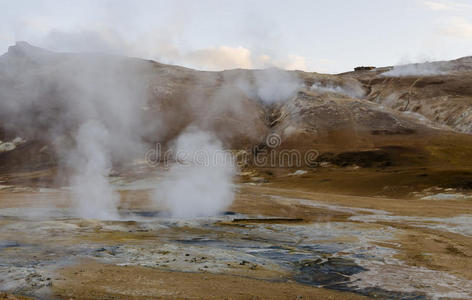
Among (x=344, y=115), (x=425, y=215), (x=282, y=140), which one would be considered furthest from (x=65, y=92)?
(x=425, y=215)

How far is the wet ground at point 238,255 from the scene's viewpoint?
12227 millimetres

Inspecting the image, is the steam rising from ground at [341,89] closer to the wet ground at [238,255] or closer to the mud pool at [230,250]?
the wet ground at [238,255]

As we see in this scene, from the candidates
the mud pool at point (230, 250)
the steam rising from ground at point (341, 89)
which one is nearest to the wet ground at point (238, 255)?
the mud pool at point (230, 250)

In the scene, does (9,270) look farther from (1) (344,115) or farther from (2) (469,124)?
(2) (469,124)

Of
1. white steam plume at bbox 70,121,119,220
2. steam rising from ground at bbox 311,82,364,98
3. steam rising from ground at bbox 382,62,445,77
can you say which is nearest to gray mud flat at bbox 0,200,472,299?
white steam plume at bbox 70,121,119,220

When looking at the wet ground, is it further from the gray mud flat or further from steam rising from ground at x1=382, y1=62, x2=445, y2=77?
steam rising from ground at x1=382, y1=62, x2=445, y2=77

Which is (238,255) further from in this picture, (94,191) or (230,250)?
(94,191)

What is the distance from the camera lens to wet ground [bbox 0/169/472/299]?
12.2 meters

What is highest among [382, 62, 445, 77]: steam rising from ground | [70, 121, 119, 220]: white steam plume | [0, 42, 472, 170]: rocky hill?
[382, 62, 445, 77]: steam rising from ground

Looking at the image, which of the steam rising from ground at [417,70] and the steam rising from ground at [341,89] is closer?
the steam rising from ground at [341,89]

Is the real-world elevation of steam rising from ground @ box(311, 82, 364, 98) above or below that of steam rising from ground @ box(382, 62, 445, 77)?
below

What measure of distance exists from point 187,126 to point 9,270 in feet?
286

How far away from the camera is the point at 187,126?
100000 millimetres

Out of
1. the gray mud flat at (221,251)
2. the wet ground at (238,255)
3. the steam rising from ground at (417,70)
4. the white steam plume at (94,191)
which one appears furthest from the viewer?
the steam rising from ground at (417,70)
